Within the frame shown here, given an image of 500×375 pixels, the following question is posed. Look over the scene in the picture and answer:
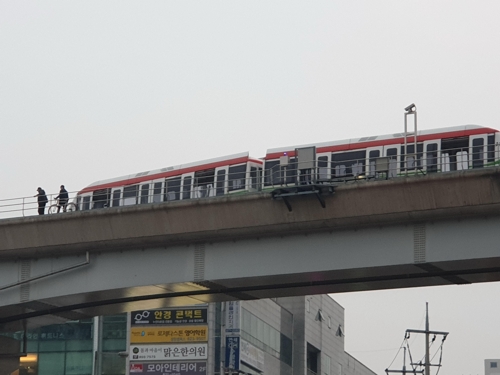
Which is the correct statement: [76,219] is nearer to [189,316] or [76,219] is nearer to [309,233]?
[309,233]

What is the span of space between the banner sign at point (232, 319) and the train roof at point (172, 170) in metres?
20.3

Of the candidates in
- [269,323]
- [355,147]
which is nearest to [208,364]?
[269,323]

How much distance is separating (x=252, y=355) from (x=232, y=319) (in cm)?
533

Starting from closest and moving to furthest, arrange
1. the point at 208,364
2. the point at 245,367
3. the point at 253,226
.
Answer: the point at 253,226
the point at 208,364
the point at 245,367

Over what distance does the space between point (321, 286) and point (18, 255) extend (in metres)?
12.6

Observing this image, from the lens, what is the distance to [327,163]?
4959 centimetres

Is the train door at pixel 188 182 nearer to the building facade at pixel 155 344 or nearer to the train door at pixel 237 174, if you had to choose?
the train door at pixel 237 174

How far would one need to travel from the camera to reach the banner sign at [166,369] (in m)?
70.8

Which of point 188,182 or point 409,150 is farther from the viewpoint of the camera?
point 188,182

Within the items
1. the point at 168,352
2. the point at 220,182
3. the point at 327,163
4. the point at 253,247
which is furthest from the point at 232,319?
the point at 253,247

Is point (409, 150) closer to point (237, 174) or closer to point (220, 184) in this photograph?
point (237, 174)

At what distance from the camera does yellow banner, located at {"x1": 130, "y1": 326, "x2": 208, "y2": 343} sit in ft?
234

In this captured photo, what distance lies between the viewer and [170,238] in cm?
3819

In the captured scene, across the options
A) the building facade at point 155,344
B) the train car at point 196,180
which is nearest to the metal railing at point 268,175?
the train car at point 196,180
